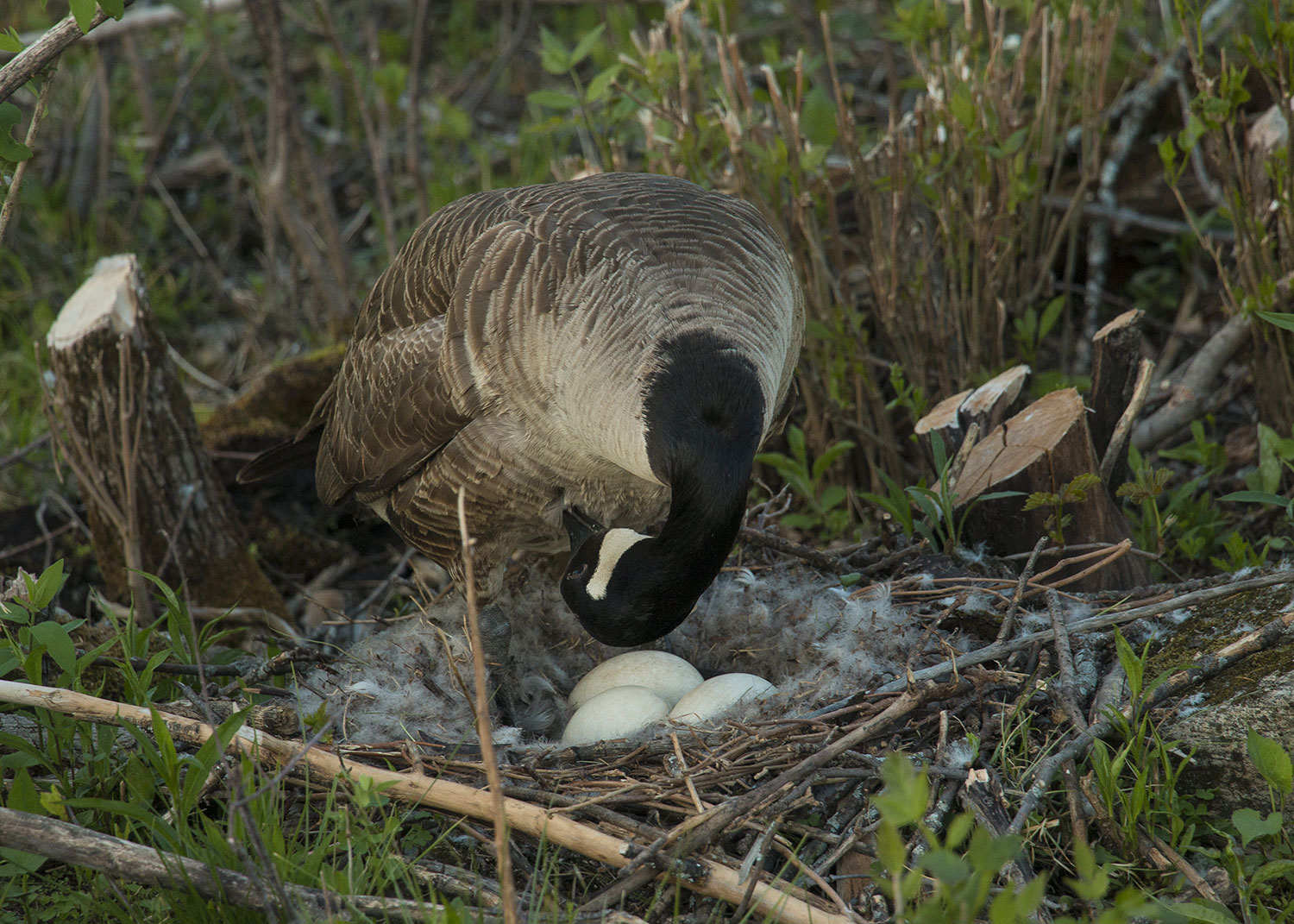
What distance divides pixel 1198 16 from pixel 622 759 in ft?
11.5

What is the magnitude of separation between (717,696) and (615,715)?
0.33 m

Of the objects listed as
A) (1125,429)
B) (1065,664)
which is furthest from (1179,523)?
(1065,664)

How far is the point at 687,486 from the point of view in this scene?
3.08 meters

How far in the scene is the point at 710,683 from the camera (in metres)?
3.54

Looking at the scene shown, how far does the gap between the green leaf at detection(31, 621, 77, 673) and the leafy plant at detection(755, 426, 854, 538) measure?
8.68 feet

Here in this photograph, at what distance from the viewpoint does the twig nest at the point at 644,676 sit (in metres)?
3.77

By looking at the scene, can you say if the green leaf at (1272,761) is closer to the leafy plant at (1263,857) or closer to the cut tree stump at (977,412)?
the leafy plant at (1263,857)

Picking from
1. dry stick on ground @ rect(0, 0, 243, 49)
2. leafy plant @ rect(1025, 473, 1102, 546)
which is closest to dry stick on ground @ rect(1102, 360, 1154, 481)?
leafy plant @ rect(1025, 473, 1102, 546)

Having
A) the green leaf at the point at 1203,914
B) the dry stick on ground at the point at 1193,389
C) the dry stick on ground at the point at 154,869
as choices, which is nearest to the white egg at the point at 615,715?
the dry stick on ground at the point at 154,869

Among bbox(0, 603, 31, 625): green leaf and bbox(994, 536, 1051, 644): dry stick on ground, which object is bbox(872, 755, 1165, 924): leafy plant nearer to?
bbox(994, 536, 1051, 644): dry stick on ground

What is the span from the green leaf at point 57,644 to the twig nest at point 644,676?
1610 mm

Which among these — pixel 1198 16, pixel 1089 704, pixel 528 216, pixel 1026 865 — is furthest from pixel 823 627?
pixel 1198 16

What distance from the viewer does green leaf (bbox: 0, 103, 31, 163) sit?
2887 mm

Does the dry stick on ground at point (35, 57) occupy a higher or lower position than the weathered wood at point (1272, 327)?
higher
